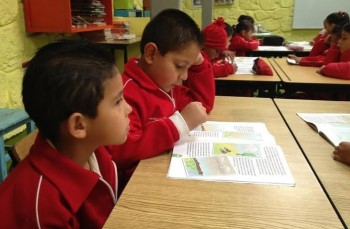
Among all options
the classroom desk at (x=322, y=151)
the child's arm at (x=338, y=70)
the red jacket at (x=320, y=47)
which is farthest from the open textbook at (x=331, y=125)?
the red jacket at (x=320, y=47)

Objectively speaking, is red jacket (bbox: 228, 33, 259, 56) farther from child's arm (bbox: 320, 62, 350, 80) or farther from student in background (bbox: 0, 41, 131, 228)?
student in background (bbox: 0, 41, 131, 228)

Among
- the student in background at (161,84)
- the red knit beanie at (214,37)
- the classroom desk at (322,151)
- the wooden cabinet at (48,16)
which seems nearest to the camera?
the classroom desk at (322,151)

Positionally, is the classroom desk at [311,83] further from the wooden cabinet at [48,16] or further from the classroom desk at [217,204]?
the wooden cabinet at [48,16]

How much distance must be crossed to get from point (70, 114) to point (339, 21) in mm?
3639

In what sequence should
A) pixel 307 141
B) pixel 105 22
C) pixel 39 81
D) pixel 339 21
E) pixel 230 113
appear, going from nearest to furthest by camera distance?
pixel 39 81 → pixel 307 141 → pixel 230 113 → pixel 105 22 → pixel 339 21

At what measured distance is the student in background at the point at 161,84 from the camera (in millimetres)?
974

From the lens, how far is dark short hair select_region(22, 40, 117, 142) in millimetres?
662

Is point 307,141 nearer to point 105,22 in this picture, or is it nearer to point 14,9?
point 14,9

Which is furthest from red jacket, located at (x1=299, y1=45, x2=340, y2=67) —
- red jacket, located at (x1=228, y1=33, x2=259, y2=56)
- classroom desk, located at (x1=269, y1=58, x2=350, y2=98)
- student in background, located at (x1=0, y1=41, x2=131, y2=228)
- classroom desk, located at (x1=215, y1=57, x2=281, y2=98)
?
student in background, located at (x1=0, y1=41, x2=131, y2=228)

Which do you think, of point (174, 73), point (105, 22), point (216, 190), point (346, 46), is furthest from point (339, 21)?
point (216, 190)

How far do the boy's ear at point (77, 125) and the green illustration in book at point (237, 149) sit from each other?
392 millimetres

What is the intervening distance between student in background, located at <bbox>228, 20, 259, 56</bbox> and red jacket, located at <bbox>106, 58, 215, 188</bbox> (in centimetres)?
230

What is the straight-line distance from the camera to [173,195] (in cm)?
74

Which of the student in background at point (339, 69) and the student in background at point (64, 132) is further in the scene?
the student in background at point (339, 69)
